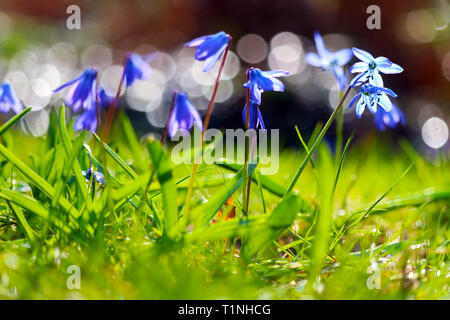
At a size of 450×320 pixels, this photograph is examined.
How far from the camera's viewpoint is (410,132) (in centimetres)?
583

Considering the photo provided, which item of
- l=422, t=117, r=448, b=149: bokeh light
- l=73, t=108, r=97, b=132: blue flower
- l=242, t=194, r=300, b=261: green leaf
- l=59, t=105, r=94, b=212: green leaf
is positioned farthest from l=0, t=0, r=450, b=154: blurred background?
l=242, t=194, r=300, b=261: green leaf

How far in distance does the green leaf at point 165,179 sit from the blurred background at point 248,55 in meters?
3.84

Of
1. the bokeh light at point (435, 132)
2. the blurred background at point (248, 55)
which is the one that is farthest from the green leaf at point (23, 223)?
the bokeh light at point (435, 132)

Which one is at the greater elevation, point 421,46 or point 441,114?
point 421,46

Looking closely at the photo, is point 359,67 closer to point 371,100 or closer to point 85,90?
point 371,100

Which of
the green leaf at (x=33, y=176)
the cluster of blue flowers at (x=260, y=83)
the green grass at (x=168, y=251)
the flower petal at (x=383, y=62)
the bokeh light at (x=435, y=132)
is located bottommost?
the green grass at (x=168, y=251)

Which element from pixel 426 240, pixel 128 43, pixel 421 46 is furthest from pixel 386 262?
pixel 128 43

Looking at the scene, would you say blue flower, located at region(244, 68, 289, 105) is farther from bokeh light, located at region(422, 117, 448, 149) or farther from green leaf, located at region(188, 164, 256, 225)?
bokeh light, located at region(422, 117, 448, 149)

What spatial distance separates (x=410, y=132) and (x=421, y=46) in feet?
5.95

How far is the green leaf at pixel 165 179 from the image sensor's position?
1178 mm

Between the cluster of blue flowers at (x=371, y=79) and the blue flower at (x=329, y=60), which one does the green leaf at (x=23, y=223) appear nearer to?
the cluster of blue flowers at (x=371, y=79)
